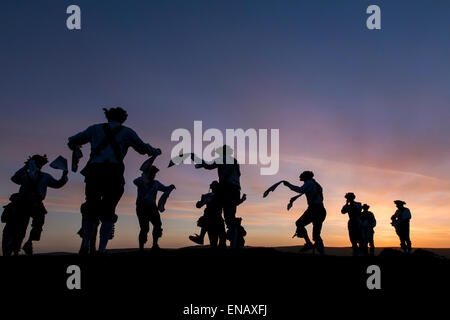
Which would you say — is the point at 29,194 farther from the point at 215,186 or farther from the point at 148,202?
the point at 215,186

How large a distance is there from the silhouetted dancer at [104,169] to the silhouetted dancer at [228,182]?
124 inches

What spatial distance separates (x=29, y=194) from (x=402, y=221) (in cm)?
1533

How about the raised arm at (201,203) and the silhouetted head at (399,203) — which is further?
the silhouetted head at (399,203)

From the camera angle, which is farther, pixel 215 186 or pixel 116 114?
pixel 215 186

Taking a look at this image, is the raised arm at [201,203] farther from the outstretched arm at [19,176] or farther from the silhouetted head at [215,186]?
the outstretched arm at [19,176]

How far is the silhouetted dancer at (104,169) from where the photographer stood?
225 inches

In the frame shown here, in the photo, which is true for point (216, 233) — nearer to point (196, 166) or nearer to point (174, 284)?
point (196, 166)

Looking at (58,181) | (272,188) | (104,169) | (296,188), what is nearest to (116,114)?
(104,169)

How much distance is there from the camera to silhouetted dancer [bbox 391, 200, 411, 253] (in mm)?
17109

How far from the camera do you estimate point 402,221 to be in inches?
674

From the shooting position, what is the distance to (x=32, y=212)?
9.73 metres

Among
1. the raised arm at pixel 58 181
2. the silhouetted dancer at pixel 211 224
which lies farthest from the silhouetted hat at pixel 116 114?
the silhouetted dancer at pixel 211 224

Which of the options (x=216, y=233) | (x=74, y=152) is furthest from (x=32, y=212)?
(x=216, y=233)
